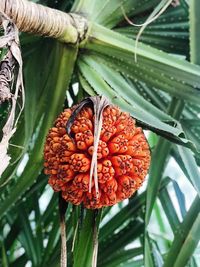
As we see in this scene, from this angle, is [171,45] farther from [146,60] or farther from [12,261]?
[12,261]

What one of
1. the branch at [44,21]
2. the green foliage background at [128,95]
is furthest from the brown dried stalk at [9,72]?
the green foliage background at [128,95]

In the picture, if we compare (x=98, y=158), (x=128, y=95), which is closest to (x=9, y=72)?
(x=98, y=158)

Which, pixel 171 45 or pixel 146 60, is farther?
pixel 171 45

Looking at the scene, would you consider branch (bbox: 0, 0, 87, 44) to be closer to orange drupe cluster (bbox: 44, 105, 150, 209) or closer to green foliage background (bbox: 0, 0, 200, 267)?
green foliage background (bbox: 0, 0, 200, 267)

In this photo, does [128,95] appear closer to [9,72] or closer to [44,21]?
[44,21]

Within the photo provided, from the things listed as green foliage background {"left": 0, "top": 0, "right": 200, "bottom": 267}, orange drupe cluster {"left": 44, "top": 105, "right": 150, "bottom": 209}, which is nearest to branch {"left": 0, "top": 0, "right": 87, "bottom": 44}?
green foliage background {"left": 0, "top": 0, "right": 200, "bottom": 267}

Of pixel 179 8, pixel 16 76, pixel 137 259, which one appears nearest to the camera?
pixel 16 76

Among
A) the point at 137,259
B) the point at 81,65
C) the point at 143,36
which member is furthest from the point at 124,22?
the point at 137,259
